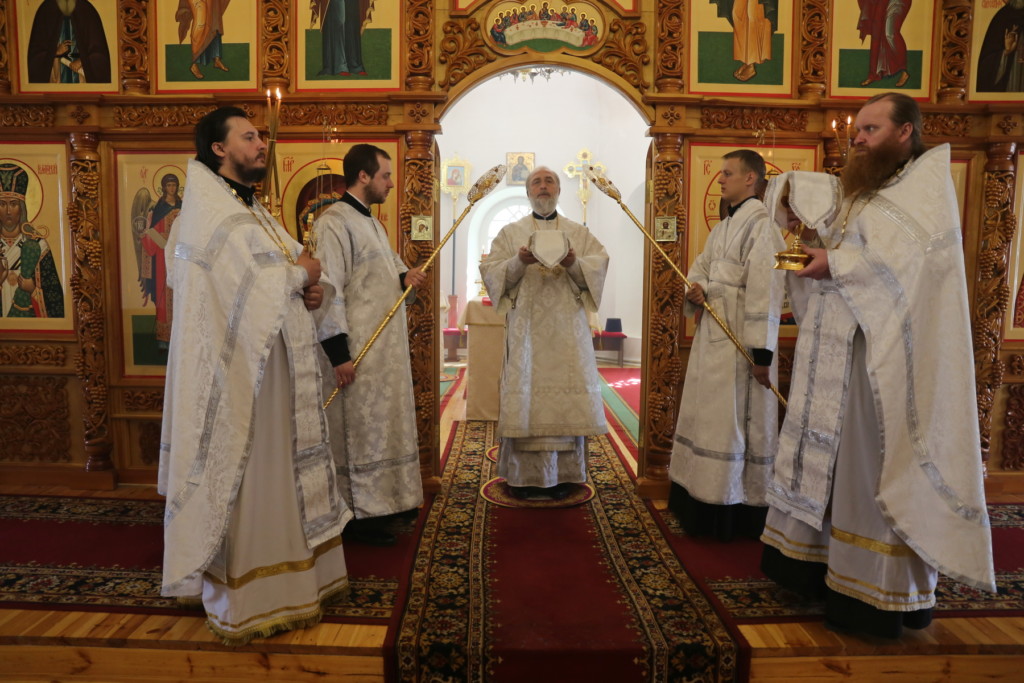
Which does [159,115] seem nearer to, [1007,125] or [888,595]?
[888,595]

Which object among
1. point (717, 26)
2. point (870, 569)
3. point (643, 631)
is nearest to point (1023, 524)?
point (870, 569)

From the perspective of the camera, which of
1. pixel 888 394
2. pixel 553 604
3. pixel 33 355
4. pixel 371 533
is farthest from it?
pixel 33 355

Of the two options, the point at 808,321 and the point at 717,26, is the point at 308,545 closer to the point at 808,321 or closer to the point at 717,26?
the point at 808,321

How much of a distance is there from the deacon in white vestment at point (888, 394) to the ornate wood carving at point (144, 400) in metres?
4.63

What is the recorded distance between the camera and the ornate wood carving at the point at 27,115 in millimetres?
5148

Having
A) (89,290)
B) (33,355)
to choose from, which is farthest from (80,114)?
(33,355)

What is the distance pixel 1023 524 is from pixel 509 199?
40.8 ft

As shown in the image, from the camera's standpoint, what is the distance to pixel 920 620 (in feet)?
9.82

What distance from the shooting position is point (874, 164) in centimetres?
301

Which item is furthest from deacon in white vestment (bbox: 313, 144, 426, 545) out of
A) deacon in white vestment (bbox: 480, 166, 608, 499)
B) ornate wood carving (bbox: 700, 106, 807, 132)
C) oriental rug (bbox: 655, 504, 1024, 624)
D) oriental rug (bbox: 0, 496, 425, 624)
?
ornate wood carving (bbox: 700, 106, 807, 132)

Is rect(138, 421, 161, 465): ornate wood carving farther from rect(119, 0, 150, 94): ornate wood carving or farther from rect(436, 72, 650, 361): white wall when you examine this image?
rect(436, 72, 650, 361): white wall

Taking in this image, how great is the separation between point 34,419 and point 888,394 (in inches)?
234

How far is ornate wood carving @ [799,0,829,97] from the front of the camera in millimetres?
5035

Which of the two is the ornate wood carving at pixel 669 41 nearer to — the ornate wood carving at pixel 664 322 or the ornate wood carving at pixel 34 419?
the ornate wood carving at pixel 664 322
